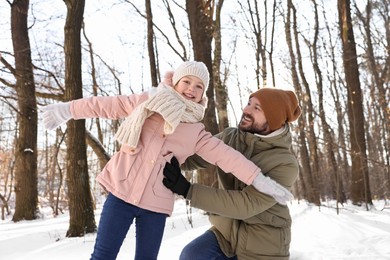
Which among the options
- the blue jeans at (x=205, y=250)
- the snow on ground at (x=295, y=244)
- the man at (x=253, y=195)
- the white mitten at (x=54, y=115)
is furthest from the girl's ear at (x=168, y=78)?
the snow on ground at (x=295, y=244)

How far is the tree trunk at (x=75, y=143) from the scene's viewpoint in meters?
5.65

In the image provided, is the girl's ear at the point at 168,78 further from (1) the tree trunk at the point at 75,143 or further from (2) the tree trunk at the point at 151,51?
(2) the tree trunk at the point at 151,51

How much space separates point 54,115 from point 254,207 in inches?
51.8

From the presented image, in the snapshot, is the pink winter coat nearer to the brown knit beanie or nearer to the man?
the man

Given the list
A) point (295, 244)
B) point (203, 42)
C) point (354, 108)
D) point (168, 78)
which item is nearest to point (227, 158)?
point (168, 78)

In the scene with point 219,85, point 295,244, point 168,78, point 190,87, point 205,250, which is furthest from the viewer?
point 219,85

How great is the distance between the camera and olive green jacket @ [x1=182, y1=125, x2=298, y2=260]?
6.98 feet

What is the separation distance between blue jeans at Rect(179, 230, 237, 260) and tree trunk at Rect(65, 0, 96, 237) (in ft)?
12.4

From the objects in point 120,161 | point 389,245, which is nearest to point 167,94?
point 120,161

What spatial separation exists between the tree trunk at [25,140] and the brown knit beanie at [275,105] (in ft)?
26.5

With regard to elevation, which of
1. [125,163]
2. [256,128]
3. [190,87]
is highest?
[190,87]

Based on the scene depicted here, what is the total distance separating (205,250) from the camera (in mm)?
2232

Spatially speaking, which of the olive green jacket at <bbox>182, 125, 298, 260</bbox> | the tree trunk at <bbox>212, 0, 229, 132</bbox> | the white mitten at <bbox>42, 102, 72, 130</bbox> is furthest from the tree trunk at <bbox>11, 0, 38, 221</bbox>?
the olive green jacket at <bbox>182, 125, 298, 260</bbox>

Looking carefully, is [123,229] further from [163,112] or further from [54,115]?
[54,115]
